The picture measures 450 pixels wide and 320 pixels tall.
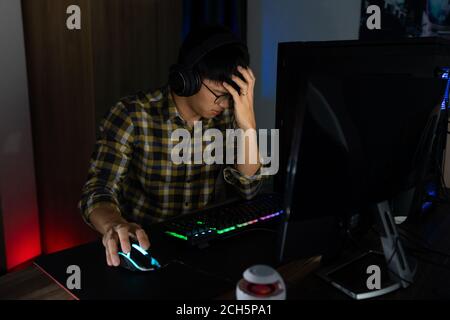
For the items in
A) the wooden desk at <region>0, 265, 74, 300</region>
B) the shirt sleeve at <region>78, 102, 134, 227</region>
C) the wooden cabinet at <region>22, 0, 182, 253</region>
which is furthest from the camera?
the wooden cabinet at <region>22, 0, 182, 253</region>

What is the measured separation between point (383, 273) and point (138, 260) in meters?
0.46

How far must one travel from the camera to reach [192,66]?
1.15m

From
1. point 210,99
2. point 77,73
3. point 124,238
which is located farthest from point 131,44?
point 124,238

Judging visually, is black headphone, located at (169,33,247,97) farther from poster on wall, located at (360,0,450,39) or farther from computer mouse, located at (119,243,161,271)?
poster on wall, located at (360,0,450,39)

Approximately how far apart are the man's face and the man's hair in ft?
0.07

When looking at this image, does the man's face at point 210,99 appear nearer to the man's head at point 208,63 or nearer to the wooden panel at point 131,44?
the man's head at point 208,63

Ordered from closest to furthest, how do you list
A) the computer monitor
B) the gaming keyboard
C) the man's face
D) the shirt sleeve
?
the computer monitor
the gaming keyboard
the shirt sleeve
the man's face

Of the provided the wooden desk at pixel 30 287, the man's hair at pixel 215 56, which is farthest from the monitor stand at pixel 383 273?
the man's hair at pixel 215 56

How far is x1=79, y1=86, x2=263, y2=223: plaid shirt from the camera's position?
4.16 ft

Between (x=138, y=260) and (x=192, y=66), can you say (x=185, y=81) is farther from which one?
(x=138, y=260)

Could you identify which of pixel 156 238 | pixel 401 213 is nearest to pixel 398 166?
pixel 401 213

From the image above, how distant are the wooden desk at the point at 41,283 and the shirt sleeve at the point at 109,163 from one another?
0.23m

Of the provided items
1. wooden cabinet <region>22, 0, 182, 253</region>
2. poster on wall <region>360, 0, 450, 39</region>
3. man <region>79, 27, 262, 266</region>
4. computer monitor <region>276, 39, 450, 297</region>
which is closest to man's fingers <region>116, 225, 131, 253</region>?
man <region>79, 27, 262, 266</region>

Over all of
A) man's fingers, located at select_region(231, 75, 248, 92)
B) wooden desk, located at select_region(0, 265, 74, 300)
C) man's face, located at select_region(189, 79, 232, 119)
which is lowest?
wooden desk, located at select_region(0, 265, 74, 300)
